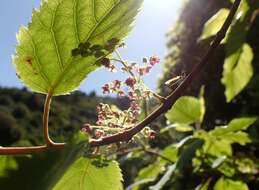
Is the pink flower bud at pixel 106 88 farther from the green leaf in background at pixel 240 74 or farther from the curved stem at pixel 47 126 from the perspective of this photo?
the green leaf in background at pixel 240 74

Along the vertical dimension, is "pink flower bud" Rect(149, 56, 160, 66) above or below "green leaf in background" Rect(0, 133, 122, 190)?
above

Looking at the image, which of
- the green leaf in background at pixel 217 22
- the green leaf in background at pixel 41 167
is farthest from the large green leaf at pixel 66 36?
the green leaf in background at pixel 217 22

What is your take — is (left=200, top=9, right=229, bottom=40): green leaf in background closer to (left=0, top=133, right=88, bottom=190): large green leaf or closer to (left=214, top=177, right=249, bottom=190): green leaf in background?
(left=214, top=177, right=249, bottom=190): green leaf in background

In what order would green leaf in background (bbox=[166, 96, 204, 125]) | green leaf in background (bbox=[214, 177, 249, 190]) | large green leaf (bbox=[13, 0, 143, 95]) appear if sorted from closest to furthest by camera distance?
large green leaf (bbox=[13, 0, 143, 95]) → green leaf in background (bbox=[214, 177, 249, 190]) → green leaf in background (bbox=[166, 96, 204, 125])

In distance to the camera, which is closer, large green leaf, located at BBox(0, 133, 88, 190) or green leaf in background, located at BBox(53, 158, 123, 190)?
large green leaf, located at BBox(0, 133, 88, 190)

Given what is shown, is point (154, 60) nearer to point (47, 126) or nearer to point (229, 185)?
point (47, 126)

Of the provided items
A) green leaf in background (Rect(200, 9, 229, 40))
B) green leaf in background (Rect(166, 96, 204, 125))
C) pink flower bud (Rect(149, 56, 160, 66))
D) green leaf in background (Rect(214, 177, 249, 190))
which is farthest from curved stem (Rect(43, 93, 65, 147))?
green leaf in background (Rect(166, 96, 204, 125))

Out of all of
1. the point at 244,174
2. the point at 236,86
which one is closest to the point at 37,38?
the point at 236,86

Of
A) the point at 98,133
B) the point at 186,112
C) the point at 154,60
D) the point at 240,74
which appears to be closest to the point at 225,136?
the point at 186,112
